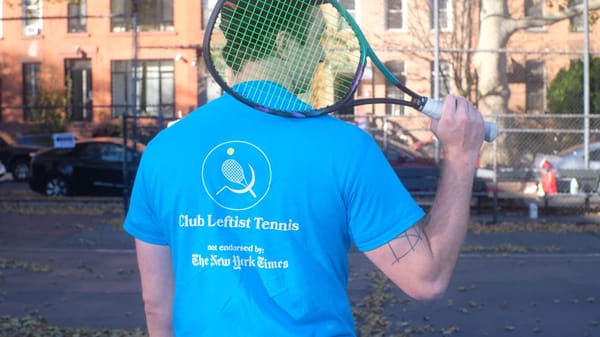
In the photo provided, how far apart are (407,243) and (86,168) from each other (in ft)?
60.4

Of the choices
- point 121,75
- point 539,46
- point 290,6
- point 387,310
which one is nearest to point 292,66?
point 290,6

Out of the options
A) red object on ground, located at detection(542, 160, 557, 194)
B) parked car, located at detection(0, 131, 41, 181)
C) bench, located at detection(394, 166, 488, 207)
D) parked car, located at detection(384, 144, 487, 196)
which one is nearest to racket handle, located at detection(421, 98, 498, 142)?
parked car, located at detection(384, 144, 487, 196)

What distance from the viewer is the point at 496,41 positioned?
61.6 ft

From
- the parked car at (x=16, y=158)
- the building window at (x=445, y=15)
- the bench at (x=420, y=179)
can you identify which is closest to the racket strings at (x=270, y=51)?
the bench at (x=420, y=179)

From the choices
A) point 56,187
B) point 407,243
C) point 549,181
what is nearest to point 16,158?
point 56,187

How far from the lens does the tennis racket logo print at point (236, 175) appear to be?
89.1 inches

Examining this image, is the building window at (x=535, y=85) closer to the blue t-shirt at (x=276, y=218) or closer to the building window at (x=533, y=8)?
the building window at (x=533, y=8)

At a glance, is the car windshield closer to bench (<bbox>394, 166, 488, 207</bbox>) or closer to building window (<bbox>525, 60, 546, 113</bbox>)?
building window (<bbox>525, 60, 546, 113</bbox>)

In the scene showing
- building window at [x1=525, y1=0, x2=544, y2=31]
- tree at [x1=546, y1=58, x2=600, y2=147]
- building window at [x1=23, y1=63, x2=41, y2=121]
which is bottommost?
tree at [x1=546, y1=58, x2=600, y2=147]

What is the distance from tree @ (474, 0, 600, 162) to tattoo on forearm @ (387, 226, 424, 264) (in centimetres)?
1652

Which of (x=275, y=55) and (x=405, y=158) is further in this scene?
(x=405, y=158)

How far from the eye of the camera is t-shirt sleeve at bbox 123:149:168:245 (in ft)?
8.07

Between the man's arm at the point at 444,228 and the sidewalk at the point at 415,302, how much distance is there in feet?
17.5

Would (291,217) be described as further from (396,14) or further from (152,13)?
(152,13)
